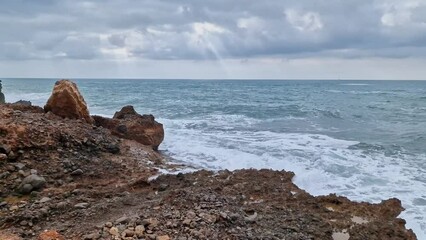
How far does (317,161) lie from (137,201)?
23.1 ft

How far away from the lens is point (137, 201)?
7141 mm

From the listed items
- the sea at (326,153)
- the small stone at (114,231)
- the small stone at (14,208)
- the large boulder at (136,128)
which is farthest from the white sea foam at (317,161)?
the small stone at (14,208)

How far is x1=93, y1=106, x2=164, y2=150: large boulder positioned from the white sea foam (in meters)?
0.80

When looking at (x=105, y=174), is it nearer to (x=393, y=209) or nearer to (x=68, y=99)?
(x=68, y=99)

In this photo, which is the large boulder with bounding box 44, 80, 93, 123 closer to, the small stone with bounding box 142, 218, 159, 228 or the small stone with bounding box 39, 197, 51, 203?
the small stone with bounding box 39, 197, 51, 203

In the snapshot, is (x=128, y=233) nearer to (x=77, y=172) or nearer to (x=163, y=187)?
(x=163, y=187)

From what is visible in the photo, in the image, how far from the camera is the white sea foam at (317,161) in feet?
31.2

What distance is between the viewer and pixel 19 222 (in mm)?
6094

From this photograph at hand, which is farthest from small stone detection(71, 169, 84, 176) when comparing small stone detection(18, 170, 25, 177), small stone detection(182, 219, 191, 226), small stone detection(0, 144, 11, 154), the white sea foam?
the white sea foam

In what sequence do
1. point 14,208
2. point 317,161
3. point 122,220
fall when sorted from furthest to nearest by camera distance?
point 317,161
point 14,208
point 122,220

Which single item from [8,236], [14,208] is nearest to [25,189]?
[14,208]

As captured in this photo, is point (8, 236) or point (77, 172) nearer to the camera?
point (8, 236)

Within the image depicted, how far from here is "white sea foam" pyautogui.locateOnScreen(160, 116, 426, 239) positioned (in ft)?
31.2

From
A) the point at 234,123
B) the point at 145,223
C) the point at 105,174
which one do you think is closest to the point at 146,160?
the point at 105,174
